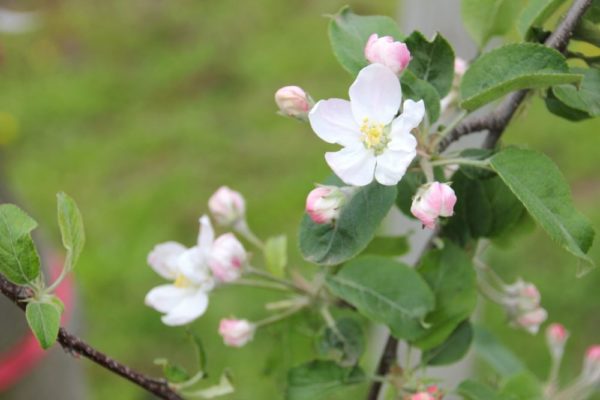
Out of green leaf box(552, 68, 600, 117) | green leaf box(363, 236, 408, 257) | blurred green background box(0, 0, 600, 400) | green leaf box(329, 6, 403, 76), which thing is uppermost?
green leaf box(329, 6, 403, 76)

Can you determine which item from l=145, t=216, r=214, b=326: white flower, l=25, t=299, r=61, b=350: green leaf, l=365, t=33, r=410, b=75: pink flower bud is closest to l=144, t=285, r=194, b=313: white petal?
l=145, t=216, r=214, b=326: white flower

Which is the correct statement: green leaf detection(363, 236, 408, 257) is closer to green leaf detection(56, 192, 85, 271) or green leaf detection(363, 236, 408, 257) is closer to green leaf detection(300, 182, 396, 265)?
green leaf detection(300, 182, 396, 265)

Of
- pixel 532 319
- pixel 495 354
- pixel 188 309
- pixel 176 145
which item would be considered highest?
pixel 188 309

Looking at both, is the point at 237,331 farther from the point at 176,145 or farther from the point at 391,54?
the point at 176,145

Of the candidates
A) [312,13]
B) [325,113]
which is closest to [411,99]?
[325,113]

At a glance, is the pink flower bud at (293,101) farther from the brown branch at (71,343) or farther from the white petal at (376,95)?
the brown branch at (71,343)

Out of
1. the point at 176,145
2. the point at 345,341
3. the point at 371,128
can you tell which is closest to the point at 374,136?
the point at 371,128

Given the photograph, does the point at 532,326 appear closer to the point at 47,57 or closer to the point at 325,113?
the point at 325,113
